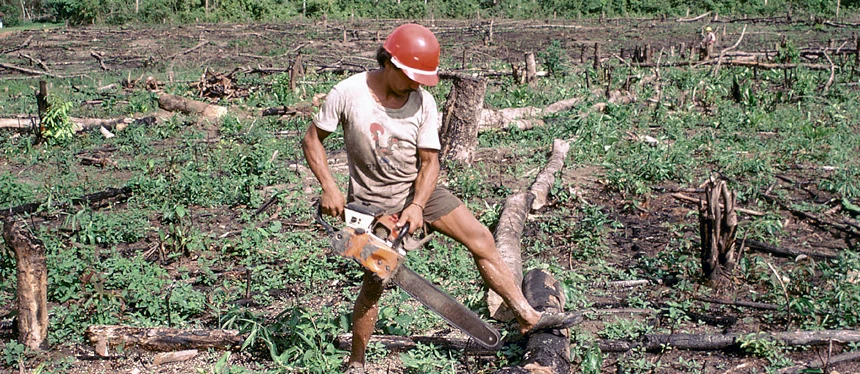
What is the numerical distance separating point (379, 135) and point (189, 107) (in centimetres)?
975

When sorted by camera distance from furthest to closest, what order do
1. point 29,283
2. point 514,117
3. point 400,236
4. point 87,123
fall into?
point 87,123, point 514,117, point 29,283, point 400,236

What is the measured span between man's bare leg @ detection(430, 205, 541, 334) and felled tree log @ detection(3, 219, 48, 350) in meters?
2.28

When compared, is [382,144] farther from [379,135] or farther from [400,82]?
[400,82]

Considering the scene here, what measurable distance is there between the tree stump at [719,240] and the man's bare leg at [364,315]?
2.67 metres

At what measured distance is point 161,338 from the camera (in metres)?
4.07

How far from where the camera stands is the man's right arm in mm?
3363

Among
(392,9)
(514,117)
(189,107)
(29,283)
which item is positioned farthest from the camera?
(392,9)

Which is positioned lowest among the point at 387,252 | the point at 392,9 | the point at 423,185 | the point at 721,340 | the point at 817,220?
the point at 721,340

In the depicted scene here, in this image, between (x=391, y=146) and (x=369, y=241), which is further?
(x=391, y=146)

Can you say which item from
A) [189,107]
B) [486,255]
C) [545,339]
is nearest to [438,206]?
[486,255]

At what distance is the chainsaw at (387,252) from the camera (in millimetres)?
3189

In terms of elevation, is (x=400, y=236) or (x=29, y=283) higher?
(x=400, y=236)

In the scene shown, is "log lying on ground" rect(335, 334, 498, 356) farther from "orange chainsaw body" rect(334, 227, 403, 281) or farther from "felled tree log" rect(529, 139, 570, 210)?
"felled tree log" rect(529, 139, 570, 210)

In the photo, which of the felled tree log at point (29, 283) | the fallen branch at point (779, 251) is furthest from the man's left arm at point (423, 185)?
the fallen branch at point (779, 251)
